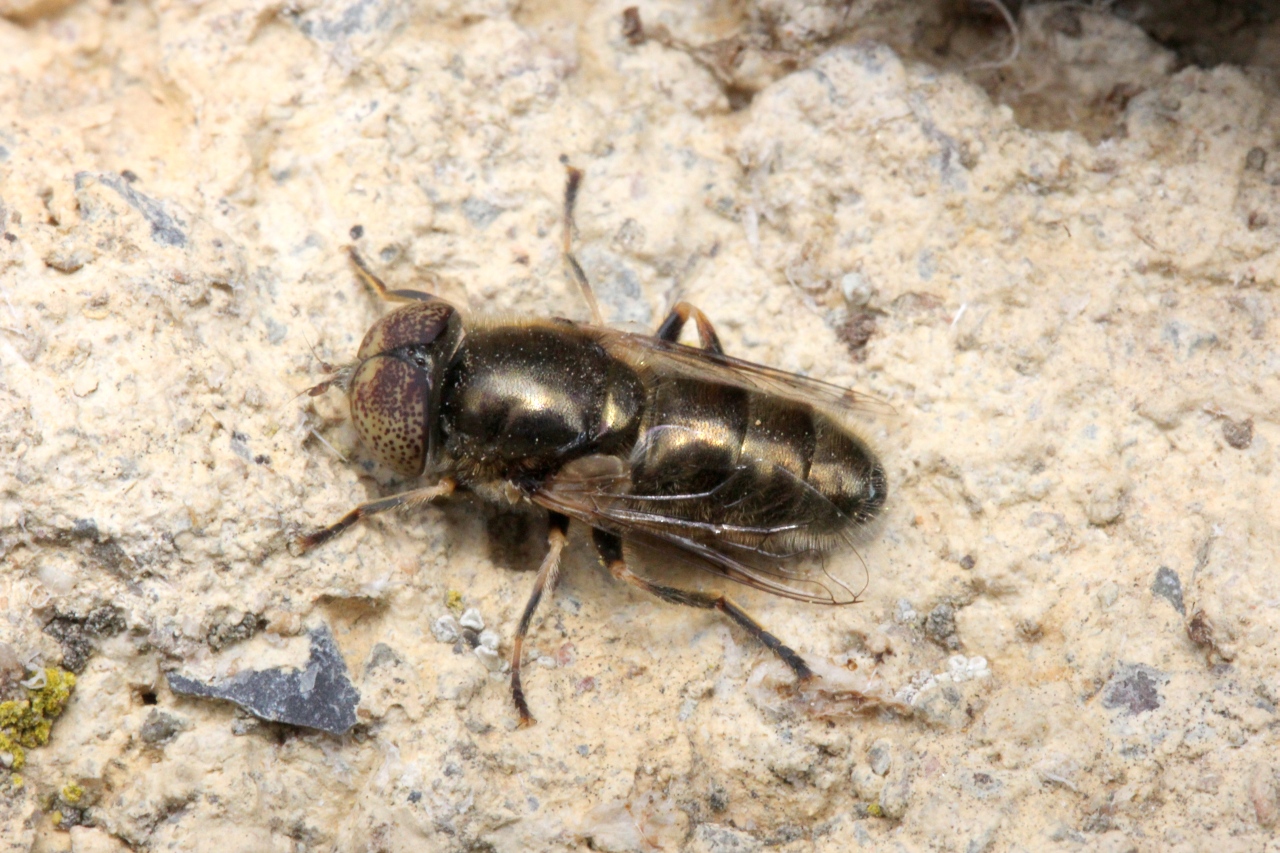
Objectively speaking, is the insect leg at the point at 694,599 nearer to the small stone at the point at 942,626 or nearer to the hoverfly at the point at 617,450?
the hoverfly at the point at 617,450

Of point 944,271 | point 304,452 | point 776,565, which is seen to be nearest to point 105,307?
point 304,452

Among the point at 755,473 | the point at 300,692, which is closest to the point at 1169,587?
the point at 755,473

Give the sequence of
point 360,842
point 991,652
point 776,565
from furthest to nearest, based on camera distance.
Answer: point 776,565 → point 991,652 → point 360,842

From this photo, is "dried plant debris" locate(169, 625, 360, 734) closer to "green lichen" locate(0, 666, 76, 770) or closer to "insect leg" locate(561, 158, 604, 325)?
"green lichen" locate(0, 666, 76, 770)

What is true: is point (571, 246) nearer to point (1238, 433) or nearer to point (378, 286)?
point (378, 286)

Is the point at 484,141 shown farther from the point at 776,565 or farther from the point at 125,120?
the point at 776,565

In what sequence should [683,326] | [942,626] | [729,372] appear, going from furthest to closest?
[683,326] < [729,372] < [942,626]
